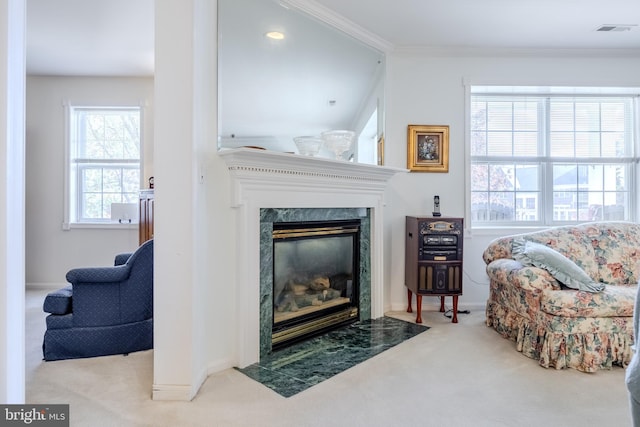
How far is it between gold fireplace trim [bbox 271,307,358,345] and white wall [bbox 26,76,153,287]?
297 cm

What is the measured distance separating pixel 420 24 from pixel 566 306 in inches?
99.2

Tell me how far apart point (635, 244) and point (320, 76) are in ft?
10.2

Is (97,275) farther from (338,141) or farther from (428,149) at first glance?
(428,149)

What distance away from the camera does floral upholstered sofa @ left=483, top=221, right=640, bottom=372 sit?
94.1 inches

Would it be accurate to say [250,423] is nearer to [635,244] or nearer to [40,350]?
[40,350]

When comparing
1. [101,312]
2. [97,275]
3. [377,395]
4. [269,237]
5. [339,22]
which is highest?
[339,22]

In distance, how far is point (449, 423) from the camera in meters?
1.76

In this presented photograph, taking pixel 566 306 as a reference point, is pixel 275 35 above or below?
above

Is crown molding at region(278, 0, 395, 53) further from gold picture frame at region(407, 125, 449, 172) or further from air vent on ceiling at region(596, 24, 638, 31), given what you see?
air vent on ceiling at region(596, 24, 638, 31)

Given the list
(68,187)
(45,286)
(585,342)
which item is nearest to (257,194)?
(585,342)

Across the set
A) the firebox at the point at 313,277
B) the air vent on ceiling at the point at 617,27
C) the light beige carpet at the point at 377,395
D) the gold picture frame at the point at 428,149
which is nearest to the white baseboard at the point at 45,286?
the light beige carpet at the point at 377,395

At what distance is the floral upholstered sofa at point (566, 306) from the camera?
7.84ft

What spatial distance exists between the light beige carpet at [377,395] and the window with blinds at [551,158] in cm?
194

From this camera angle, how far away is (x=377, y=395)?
2.03m
